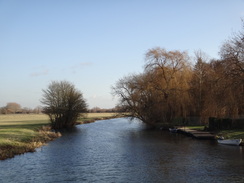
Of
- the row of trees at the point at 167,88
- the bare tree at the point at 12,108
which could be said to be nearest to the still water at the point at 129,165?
the row of trees at the point at 167,88

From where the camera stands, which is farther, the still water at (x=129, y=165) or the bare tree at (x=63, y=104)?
the bare tree at (x=63, y=104)

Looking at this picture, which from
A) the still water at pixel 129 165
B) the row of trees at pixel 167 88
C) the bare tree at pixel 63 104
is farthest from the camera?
the bare tree at pixel 63 104

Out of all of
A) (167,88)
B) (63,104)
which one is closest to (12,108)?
(63,104)

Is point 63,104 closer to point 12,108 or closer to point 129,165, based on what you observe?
point 129,165

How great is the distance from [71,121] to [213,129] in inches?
1197

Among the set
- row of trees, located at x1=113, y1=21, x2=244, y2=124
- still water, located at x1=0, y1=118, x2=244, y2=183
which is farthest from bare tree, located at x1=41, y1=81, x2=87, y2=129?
still water, located at x1=0, y1=118, x2=244, y2=183

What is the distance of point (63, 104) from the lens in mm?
51125

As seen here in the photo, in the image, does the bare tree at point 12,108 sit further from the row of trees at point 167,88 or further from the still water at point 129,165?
the still water at point 129,165

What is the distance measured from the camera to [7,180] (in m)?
14.1

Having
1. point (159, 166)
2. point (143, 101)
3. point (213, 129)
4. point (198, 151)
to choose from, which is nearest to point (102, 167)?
point (159, 166)

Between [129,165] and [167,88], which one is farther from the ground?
[167,88]

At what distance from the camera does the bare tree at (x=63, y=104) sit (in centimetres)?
4959

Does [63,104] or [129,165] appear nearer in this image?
[129,165]

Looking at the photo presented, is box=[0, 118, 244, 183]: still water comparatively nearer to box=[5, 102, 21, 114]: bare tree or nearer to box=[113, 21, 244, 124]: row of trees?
box=[113, 21, 244, 124]: row of trees
